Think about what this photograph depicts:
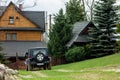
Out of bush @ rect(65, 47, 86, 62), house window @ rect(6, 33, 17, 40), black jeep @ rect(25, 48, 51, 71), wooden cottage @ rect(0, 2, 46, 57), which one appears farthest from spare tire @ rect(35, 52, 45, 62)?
house window @ rect(6, 33, 17, 40)

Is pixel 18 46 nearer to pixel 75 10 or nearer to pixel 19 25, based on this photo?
pixel 19 25

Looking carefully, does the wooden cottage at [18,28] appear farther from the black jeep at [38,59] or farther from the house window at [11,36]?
the black jeep at [38,59]

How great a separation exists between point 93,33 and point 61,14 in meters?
6.12

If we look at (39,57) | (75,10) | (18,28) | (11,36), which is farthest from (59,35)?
(39,57)

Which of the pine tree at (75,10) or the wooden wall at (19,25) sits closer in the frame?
the wooden wall at (19,25)

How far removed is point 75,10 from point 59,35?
16.1m

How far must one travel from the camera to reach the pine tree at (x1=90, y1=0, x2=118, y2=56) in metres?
53.9

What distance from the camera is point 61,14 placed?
192 ft

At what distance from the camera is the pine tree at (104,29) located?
177 feet

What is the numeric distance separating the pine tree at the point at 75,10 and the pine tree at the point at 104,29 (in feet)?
56.0

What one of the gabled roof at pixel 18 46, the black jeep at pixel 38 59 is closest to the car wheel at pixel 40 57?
the black jeep at pixel 38 59

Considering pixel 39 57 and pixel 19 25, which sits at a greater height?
pixel 19 25

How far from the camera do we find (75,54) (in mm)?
53281

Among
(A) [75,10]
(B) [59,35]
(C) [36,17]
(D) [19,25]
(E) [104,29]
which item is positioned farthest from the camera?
(A) [75,10]
